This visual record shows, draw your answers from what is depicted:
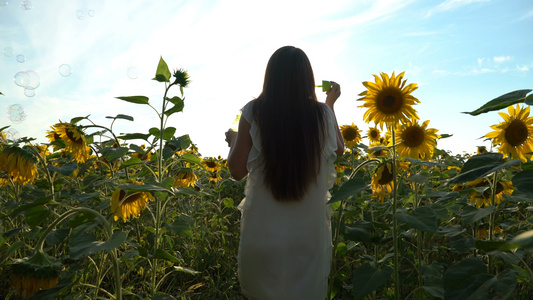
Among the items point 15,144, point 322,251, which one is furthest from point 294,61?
point 15,144

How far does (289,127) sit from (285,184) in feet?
0.85

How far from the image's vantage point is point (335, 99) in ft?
6.79

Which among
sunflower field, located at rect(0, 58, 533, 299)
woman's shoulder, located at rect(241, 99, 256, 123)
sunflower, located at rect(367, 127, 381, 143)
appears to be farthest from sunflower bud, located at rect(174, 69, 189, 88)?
sunflower, located at rect(367, 127, 381, 143)

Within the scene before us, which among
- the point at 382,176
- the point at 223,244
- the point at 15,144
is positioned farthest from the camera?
the point at 223,244

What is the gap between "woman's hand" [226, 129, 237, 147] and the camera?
1.99 meters

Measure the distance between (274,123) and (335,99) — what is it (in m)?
0.51

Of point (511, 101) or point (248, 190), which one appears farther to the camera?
point (248, 190)

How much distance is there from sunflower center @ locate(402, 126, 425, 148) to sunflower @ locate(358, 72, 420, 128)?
14.3 inches

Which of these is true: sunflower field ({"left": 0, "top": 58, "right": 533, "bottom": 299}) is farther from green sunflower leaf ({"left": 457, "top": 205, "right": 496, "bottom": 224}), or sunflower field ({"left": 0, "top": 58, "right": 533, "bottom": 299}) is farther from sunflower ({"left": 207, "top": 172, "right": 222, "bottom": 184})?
sunflower ({"left": 207, "top": 172, "right": 222, "bottom": 184})

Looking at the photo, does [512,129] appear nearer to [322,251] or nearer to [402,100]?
[402,100]

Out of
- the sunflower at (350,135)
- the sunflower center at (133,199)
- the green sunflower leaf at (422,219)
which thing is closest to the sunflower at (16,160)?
the sunflower center at (133,199)

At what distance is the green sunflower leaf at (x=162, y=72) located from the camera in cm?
182

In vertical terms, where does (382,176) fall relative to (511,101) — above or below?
below

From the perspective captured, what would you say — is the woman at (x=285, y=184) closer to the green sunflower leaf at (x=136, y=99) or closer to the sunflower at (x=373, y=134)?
the green sunflower leaf at (x=136, y=99)
